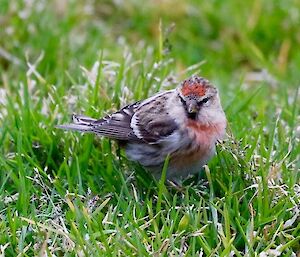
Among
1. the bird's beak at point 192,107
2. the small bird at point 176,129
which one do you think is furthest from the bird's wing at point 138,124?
the bird's beak at point 192,107

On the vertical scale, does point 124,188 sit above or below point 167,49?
below

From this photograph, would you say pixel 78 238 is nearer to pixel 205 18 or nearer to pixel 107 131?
pixel 107 131

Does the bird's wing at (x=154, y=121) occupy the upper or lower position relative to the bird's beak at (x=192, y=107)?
lower

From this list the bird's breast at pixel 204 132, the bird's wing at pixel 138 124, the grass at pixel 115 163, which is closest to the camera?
the grass at pixel 115 163

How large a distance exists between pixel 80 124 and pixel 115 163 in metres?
0.27

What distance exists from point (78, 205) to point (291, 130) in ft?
4.60

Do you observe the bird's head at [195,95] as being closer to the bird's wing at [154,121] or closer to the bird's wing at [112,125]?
the bird's wing at [154,121]

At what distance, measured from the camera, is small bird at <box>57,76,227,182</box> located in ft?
13.7

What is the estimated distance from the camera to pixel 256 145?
435 centimetres

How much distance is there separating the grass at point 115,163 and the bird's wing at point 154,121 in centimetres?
19

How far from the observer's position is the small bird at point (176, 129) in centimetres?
418

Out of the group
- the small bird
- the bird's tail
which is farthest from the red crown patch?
the bird's tail

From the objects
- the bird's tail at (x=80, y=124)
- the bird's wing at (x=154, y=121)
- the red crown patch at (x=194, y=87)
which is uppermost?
the red crown patch at (x=194, y=87)

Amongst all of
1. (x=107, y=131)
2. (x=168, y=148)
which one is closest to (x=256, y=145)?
(x=168, y=148)
